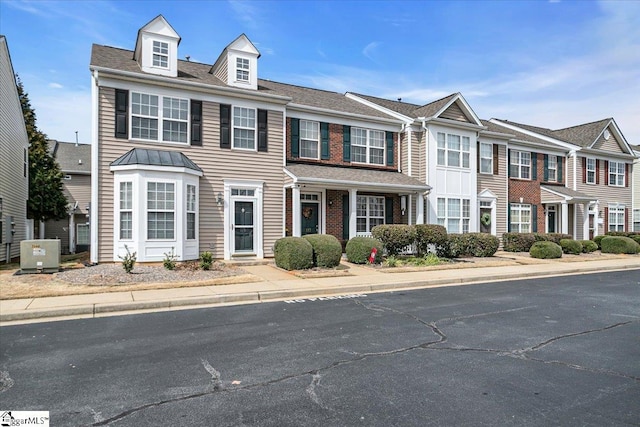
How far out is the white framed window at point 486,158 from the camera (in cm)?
2222

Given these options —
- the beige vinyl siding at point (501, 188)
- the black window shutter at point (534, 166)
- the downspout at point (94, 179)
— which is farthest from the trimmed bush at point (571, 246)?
the downspout at point (94, 179)

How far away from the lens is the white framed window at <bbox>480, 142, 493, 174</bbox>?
22.2 metres

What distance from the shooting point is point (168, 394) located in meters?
4.21

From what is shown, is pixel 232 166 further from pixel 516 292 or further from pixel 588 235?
pixel 588 235

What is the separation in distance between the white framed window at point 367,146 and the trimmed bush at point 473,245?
196 inches

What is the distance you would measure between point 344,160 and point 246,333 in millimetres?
12723

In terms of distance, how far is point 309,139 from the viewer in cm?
1769

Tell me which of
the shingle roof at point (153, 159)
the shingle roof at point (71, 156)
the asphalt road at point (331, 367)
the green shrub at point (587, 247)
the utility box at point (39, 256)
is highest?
the shingle roof at point (71, 156)

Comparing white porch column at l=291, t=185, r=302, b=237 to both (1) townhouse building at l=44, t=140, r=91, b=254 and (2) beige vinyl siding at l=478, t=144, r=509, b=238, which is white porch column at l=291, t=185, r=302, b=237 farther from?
(1) townhouse building at l=44, t=140, r=91, b=254

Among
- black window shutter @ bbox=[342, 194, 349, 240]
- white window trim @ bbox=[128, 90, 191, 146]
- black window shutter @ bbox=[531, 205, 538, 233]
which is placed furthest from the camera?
black window shutter @ bbox=[531, 205, 538, 233]

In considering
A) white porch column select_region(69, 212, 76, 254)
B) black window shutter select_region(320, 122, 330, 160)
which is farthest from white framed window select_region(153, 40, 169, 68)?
white porch column select_region(69, 212, 76, 254)

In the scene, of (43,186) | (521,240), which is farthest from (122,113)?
(521,240)

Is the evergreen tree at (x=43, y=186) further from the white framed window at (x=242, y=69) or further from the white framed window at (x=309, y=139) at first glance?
the white framed window at (x=309, y=139)

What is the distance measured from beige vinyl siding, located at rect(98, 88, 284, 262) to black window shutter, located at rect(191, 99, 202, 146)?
0.15m
